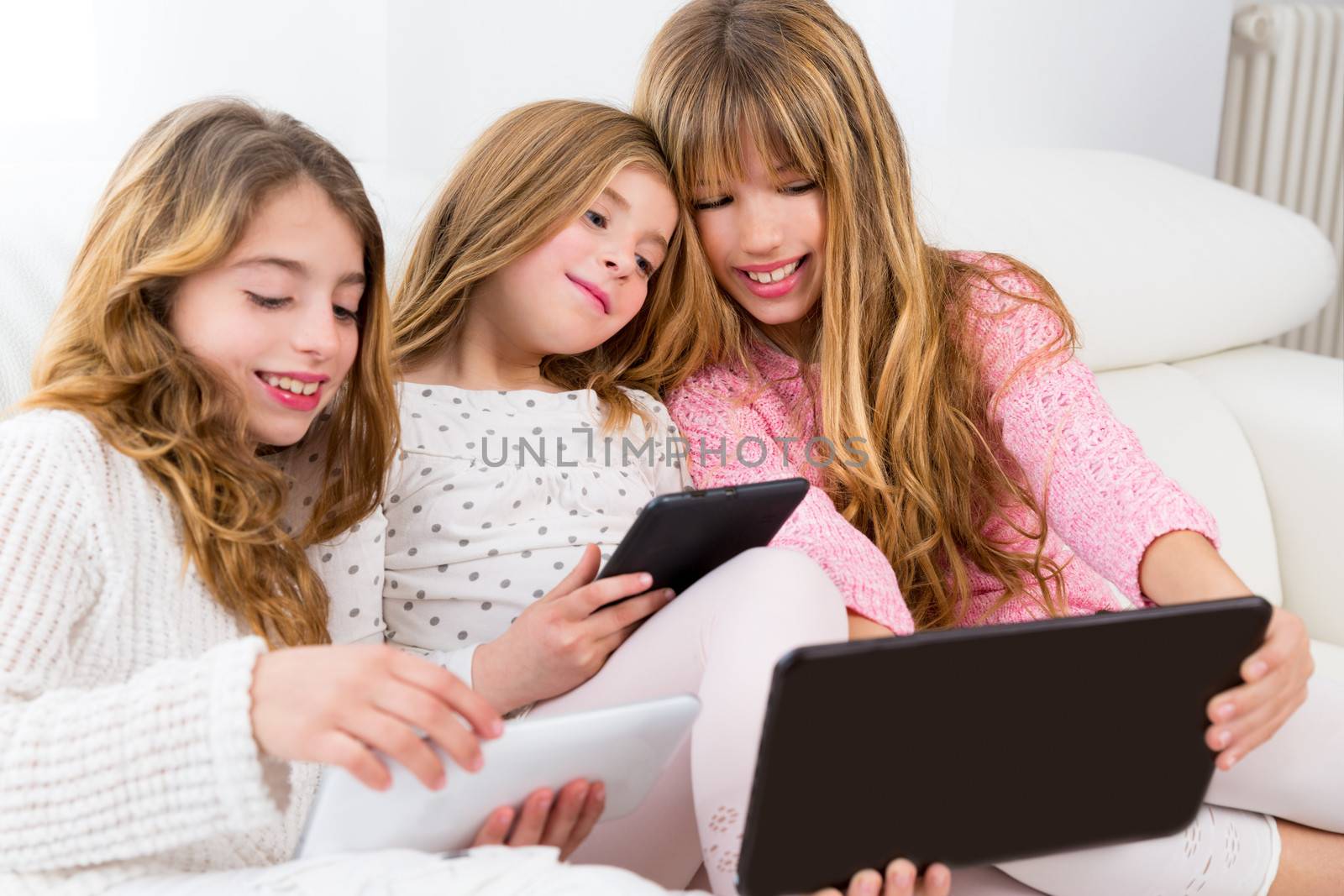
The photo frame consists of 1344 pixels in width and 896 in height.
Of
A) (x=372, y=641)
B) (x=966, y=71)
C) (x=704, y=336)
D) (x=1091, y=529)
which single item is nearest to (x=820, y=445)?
(x=704, y=336)

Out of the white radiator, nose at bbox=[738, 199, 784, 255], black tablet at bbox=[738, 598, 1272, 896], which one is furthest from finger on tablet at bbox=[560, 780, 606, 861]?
the white radiator

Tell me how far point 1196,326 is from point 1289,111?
1088 millimetres

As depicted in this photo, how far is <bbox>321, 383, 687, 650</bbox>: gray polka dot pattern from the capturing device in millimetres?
1087

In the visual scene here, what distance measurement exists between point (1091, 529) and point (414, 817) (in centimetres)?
69

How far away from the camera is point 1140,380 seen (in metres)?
1.64

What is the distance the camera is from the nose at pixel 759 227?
1211 mm

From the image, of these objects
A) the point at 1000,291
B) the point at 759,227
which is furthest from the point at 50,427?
the point at 1000,291

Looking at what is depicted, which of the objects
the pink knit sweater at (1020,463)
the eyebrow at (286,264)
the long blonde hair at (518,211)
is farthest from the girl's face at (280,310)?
the pink knit sweater at (1020,463)

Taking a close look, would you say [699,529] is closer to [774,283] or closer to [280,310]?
[280,310]

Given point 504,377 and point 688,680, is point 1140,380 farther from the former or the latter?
point 688,680

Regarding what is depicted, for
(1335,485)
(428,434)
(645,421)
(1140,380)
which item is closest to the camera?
(428,434)

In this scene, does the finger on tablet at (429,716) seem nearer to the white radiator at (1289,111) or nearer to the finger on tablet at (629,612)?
the finger on tablet at (629,612)

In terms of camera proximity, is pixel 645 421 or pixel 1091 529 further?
Result: pixel 645 421

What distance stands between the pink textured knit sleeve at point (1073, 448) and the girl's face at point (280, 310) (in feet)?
2.10
